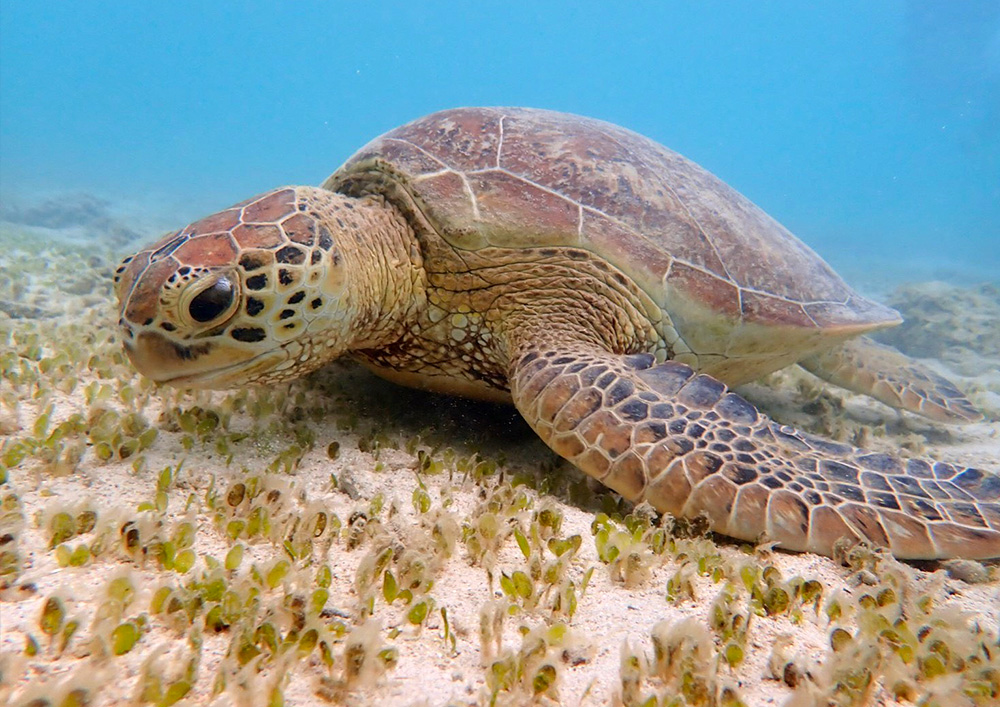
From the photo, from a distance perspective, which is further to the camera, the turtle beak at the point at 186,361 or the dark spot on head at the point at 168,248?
the dark spot on head at the point at 168,248

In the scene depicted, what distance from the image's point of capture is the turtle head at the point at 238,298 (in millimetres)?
1860

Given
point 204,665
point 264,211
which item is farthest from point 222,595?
point 264,211

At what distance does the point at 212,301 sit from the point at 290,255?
13.6 inches

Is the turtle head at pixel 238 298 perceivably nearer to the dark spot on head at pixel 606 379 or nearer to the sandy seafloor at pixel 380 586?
the sandy seafloor at pixel 380 586

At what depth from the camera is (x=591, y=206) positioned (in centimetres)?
277

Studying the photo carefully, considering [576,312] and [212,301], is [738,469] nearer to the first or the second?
[576,312]

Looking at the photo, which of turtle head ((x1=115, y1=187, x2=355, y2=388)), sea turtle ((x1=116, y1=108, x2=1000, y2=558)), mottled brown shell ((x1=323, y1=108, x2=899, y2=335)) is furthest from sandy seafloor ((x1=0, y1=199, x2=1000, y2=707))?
mottled brown shell ((x1=323, y1=108, x2=899, y2=335))

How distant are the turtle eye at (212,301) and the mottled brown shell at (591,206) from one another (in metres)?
1.12

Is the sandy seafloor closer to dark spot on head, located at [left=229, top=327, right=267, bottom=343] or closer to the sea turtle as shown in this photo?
the sea turtle

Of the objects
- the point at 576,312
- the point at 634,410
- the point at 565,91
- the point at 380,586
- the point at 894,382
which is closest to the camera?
the point at 380,586

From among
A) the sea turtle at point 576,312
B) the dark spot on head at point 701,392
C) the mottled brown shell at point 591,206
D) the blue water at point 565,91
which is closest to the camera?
the sea turtle at point 576,312

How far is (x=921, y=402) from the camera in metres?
3.80

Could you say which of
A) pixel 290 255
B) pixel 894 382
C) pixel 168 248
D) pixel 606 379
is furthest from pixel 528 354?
pixel 894 382

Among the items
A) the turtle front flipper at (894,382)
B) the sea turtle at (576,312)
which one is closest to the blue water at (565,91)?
the turtle front flipper at (894,382)
